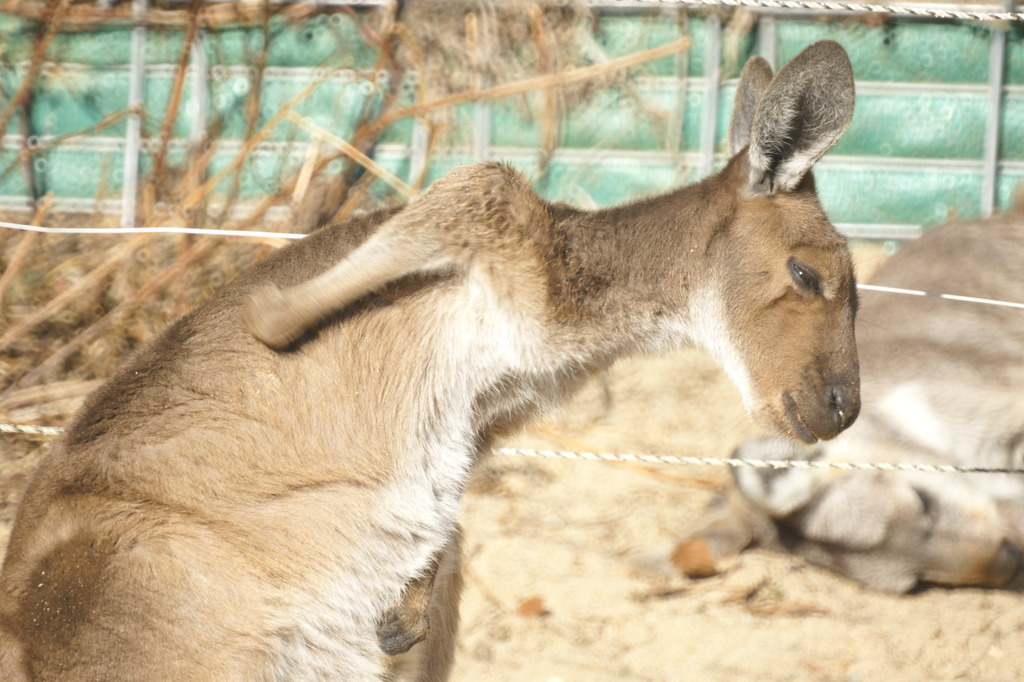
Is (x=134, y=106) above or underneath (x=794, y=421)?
above

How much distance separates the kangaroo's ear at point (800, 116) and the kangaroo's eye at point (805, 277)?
0.20 metres

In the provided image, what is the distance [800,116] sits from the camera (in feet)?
8.36

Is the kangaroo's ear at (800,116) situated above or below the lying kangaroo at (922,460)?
above

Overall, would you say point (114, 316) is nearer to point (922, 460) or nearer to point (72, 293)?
point (72, 293)

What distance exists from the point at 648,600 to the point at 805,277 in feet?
7.44

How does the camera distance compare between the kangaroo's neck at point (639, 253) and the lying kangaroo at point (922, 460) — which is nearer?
the kangaroo's neck at point (639, 253)

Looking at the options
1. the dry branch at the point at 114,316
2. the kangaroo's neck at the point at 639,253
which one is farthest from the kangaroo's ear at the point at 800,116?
the dry branch at the point at 114,316

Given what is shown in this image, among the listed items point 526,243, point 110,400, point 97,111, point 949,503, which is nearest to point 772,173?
point 526,243

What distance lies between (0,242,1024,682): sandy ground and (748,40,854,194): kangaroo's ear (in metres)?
1.93

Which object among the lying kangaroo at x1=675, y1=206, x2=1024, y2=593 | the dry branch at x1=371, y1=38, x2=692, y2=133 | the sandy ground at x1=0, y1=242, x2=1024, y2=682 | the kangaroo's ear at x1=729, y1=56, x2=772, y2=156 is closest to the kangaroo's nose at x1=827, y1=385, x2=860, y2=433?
the kangaroo's ear at x1=729, y1=56, x2=772, y2=156

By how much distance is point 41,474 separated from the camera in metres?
2.50

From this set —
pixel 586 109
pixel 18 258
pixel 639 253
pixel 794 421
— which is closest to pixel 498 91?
pixel 586 109

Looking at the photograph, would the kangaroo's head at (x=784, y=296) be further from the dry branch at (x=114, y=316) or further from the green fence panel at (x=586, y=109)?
the green fence panel at (x=586, y=109)

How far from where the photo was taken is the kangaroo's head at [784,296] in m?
2.65
